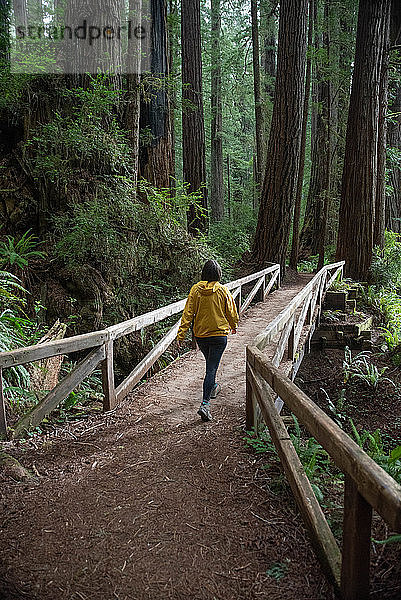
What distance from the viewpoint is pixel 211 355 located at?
5230 mm

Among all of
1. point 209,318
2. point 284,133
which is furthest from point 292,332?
point 284,133

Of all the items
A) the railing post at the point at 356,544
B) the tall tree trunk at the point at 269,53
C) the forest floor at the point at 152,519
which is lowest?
the forest floor at the point at 152,519

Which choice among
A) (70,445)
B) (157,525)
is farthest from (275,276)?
(157,525)

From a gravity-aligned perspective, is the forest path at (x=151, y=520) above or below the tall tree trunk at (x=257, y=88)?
below

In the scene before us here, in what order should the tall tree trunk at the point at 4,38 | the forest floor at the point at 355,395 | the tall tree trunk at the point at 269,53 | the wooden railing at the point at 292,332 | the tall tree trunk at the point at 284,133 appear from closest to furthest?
1. the wooden railing at the point at 292,332
2. the forest floor at the point at 355,395
3. the tall tree trunk at the point at 4,38
4. the tall tree trunk at the point at 284,133
5. the tall tree trunk at the point at 269,53

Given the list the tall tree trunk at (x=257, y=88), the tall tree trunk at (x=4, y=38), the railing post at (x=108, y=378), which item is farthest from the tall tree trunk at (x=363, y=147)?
the railing post at (x=108, y=378)

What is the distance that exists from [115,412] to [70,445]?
92 cm

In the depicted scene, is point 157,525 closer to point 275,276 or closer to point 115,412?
point 115,412

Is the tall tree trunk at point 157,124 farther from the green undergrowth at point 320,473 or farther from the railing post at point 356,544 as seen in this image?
the railing post at point 356,544

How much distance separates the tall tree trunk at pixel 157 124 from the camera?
37.5 feet

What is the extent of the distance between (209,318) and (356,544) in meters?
3.16

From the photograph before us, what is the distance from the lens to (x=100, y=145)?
891 cm

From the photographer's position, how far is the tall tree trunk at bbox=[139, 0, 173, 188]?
11.4 m

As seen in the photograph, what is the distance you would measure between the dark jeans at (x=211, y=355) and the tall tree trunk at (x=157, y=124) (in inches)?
290
